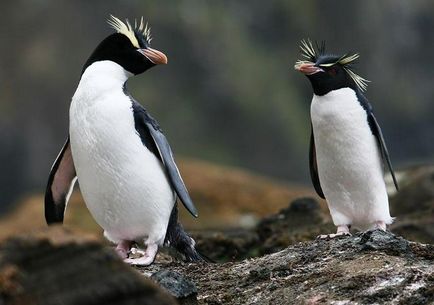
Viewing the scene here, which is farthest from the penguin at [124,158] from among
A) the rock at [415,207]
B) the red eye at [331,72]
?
the rock at [415,207]

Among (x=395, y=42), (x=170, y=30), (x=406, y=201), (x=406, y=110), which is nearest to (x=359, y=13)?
(x=395, y=42)

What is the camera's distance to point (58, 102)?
755 inches

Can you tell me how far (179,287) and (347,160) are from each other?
200cm

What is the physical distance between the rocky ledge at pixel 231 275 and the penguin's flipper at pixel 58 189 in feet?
2.68

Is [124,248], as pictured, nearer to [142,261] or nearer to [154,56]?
[142,261]

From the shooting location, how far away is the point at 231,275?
4.60 meters

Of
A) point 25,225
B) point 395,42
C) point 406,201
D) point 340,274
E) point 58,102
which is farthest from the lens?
point 395,42

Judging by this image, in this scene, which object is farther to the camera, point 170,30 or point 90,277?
point 170,30

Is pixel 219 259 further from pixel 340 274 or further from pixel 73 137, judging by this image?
pixel 340 274

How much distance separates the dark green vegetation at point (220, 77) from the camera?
1920cm

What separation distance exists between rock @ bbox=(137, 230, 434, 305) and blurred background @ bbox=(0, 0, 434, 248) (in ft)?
46.4

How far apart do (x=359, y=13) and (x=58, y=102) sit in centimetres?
690

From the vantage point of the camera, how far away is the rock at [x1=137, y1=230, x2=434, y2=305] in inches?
156

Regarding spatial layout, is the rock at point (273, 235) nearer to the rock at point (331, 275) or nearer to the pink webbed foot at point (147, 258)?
the pink webbed foot at point (147, 258)
